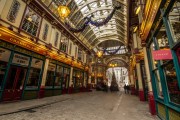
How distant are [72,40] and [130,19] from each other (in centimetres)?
895

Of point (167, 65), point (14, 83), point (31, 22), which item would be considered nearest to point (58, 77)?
point (14, 83)

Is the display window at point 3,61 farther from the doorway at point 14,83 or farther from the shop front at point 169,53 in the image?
the shop front at point 169,53

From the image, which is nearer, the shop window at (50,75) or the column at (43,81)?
the column at (43,81)

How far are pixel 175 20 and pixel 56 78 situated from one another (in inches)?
477

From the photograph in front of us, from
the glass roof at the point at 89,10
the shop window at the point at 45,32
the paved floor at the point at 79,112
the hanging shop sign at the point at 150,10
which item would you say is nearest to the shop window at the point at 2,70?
the paved floor at the point at 79,112

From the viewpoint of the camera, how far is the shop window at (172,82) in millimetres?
3507

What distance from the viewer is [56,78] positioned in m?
12.5

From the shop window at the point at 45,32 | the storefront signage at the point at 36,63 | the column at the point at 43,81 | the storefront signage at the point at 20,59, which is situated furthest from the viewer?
the shop window at the point at 45,32

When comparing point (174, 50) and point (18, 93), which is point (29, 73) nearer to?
point (18, 93)

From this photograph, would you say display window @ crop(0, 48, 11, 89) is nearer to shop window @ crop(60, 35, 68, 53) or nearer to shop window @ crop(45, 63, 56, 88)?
shop window @ crop(45, 63, 56, 88)

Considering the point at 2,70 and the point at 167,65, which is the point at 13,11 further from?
the point at 167,65

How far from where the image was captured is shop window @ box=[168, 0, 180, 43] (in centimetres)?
287

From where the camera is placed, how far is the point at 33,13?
9.38 meters

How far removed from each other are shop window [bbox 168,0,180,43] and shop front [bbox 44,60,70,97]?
1089cm
